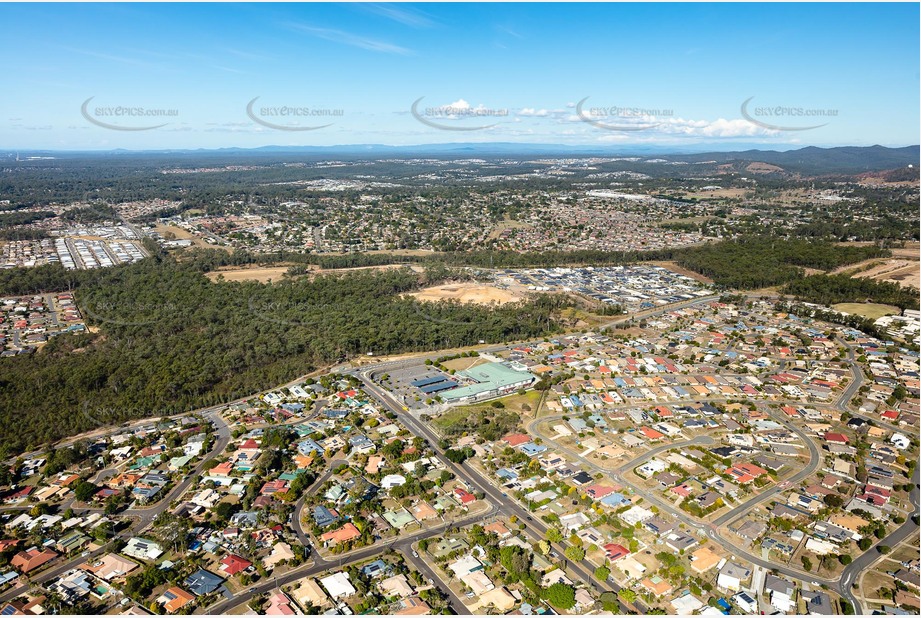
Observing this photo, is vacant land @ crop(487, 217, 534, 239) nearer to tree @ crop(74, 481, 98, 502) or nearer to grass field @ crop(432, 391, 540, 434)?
grass field @ crop(432, 391, 540, 434)

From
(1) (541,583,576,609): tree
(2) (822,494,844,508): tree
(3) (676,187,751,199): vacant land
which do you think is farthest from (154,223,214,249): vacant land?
(3) (676,187,751,199): vacant land

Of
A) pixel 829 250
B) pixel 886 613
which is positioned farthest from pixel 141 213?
pixel 886 613

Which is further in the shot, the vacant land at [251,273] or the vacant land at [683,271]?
the vacant land at [683,271]

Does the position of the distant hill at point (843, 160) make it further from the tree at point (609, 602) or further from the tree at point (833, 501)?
the tree at point (609, 602)

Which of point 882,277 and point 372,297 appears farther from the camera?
point 882,277

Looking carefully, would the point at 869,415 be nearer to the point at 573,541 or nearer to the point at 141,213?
the point at 573,541

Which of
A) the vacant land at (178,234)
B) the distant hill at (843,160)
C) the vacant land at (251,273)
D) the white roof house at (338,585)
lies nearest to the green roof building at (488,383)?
the white roof house at (338,585)

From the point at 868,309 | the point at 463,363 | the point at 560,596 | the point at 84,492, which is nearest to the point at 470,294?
the point at 463,363
